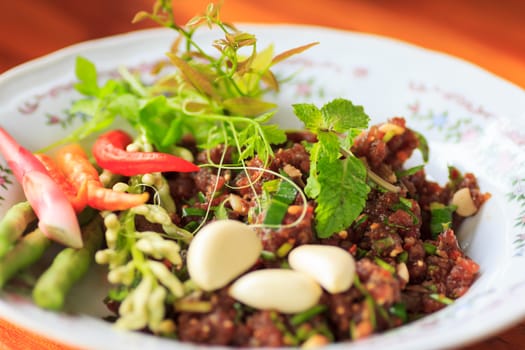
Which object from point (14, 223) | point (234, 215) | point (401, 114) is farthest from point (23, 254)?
point (401, 114)

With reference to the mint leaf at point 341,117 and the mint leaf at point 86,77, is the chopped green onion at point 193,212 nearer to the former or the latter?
the mint leaf at point 341,117

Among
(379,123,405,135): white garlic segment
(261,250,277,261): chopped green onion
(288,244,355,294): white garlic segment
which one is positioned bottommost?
(261,250,277,261): chopped green onion

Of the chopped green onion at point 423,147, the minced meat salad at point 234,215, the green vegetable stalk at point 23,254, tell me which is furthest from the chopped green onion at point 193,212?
the chopped green onion at point 423,147

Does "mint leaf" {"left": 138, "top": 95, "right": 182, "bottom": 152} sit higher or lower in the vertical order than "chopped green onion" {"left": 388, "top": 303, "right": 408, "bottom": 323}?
higher

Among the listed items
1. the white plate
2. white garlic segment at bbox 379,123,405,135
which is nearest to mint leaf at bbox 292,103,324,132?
white garlic segment at bbox 379,123,405,135

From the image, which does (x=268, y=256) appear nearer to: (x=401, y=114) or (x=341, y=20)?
(x=401, y=114)

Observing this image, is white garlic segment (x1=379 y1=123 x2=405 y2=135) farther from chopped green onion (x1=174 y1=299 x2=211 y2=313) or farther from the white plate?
chopped green onion (x1=174 y1=299 x2=211 y2=313)
